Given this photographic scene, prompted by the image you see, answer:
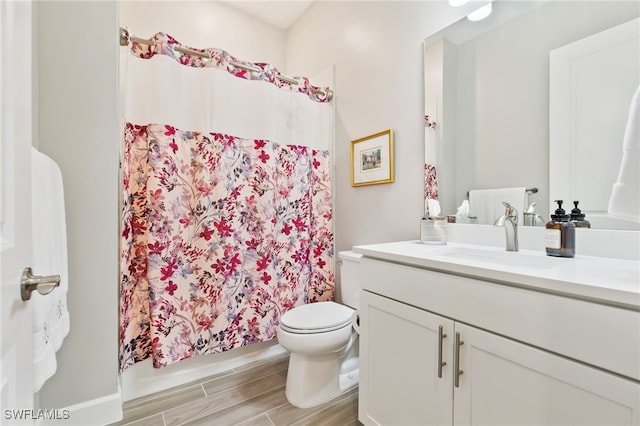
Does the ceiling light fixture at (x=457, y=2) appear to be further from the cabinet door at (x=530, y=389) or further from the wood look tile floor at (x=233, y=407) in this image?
the wood look tile floor at (x=233, y=407)

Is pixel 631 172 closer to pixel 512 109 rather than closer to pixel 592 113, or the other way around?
pixel 592 113

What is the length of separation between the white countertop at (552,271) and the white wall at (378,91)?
1.83ft

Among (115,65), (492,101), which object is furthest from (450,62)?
(115,65)

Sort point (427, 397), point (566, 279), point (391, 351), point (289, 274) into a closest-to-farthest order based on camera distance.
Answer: point (566, 279), point (427, 397), point (391, 351), point (289, 274)

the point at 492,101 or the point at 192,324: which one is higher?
the point at 492,101

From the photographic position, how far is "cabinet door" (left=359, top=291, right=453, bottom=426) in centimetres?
93

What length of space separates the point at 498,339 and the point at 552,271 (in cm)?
24

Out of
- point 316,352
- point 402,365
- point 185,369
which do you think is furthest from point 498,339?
point 185,369

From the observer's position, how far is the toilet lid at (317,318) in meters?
1.44

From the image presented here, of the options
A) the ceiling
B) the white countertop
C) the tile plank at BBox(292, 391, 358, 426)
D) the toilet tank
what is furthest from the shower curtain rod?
the tile plank at BBox(292, 391, 358, 426)

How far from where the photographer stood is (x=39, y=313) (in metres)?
0.87

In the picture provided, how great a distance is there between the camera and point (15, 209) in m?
0.56

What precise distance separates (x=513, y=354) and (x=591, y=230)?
0.62 m

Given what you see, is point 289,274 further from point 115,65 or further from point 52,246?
point 115,65
